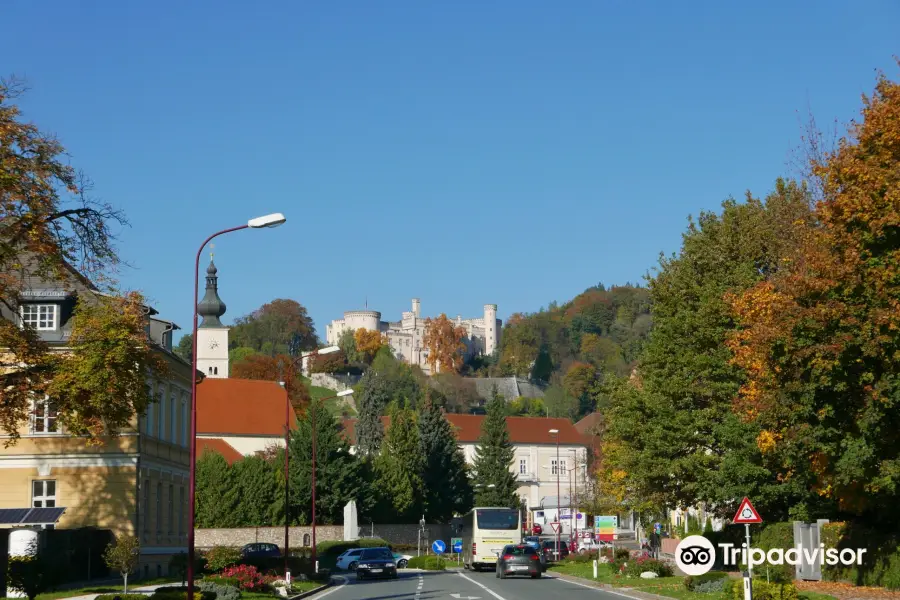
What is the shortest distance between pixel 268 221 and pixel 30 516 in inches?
805

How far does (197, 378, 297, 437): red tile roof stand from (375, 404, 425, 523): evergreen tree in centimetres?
1069

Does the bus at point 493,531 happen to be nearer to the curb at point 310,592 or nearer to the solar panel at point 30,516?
the curb at point 310,592

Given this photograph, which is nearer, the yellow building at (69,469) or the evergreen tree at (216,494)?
the yellow building at (69,469)

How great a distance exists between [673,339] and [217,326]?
8829cm

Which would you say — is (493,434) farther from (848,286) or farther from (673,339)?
(848,286)

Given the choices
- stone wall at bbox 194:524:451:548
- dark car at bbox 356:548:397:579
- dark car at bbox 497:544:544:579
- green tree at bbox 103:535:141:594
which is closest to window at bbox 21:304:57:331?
green tree at bbox 103:535:141:594

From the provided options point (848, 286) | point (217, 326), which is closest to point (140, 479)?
point (848, 286)

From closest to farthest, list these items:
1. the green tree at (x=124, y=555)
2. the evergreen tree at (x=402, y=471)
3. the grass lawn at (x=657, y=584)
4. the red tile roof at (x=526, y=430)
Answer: the grass lawn at (x=657, y=584) < the green tree at (x=124, y=555) < the evergreen tree at (x=402, y=471) < the red tile roof at (x=526, y=430)

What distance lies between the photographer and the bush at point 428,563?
63.4 metres

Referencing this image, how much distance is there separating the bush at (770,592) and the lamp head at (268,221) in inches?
479

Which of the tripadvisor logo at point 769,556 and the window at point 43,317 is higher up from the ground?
the window at point 43,317

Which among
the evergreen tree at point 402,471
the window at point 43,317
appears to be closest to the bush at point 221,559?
the window at point 43,317

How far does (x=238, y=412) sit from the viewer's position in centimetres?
10200

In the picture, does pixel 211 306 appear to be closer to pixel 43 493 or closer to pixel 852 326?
pixel 43 493
